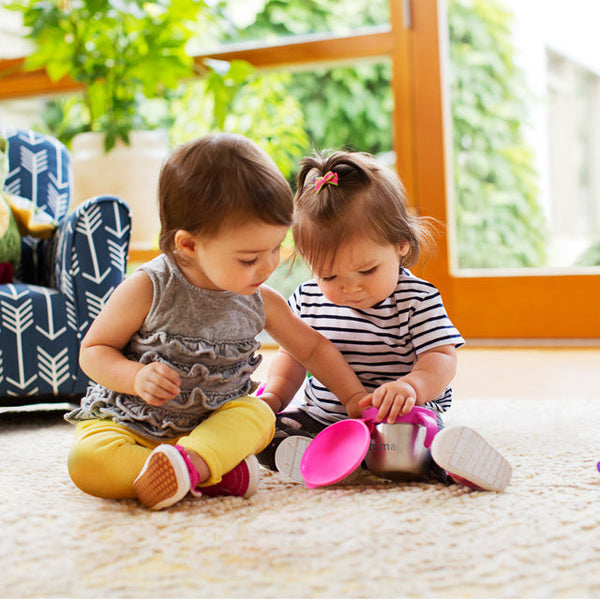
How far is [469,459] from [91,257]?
0.86 m

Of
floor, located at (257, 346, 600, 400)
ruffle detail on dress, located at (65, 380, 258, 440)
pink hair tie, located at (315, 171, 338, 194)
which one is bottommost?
floor, located at (257, 346, 600, 400)

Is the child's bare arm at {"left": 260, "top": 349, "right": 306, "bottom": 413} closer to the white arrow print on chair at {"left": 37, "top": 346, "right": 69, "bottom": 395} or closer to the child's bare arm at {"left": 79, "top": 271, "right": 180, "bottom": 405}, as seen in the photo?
the child's bare arm at {"left": 79, "top": 271, "right": 180, "bottom": 405}

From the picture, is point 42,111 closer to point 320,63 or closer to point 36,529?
point 320,63

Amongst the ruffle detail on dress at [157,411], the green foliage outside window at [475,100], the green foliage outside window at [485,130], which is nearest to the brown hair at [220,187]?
the ruffle detail on dress at [157,411]

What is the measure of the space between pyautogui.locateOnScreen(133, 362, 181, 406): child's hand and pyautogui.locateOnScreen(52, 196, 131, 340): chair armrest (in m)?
0.56

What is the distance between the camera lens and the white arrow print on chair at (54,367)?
1345 millimetres

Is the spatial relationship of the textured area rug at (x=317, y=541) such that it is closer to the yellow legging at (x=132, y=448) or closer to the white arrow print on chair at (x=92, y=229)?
the yellow legging at (x=132, y=448)

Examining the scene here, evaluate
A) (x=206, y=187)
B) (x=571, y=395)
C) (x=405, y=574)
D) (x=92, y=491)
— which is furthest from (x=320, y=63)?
(x=405, y=574)

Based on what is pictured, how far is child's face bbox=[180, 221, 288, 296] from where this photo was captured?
87 centimetres

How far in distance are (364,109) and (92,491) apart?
2.44m

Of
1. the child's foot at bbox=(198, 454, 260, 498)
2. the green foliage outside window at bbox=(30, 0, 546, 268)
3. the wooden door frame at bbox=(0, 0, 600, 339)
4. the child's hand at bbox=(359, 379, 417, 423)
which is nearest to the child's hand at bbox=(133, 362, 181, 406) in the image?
the child's foot at bbox=(198, 454, 260, 498)

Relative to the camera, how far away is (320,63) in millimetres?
2609

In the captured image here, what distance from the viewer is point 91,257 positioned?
1383mm

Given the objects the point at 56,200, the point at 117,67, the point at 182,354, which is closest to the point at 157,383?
the point at 182,354
